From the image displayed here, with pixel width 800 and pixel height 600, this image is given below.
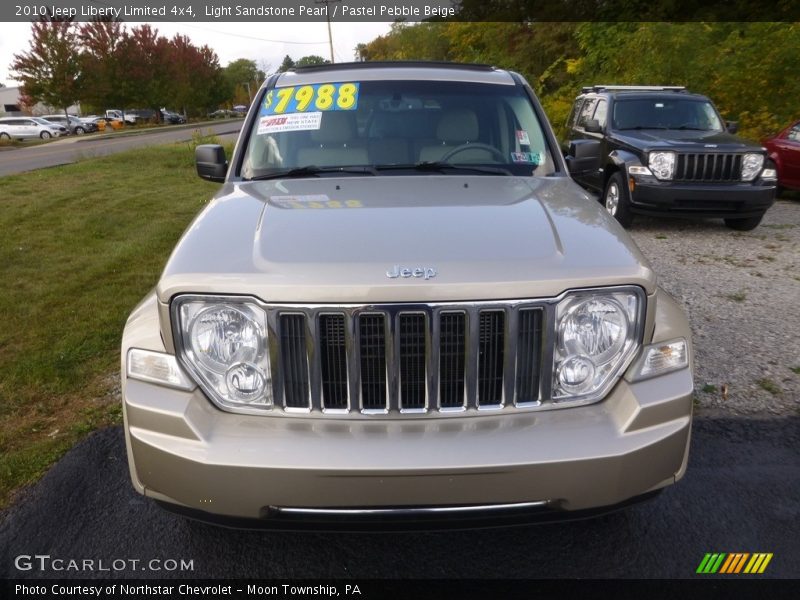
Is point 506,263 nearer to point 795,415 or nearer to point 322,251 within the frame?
point 322,251

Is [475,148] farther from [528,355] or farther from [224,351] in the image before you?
[224,351]

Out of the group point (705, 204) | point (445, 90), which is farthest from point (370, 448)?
point (705, 204)

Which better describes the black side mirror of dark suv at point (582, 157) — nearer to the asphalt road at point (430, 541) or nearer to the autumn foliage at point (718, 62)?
the asphalt road at point (430, 541)

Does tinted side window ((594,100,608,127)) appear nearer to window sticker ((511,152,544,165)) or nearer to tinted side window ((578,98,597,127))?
tinted side window ((578,98,597,127))

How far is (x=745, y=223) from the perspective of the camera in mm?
8812

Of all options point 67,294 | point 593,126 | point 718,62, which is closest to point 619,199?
point 593,126

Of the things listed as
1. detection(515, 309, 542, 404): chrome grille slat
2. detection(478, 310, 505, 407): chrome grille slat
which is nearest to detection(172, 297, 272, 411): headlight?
detection(478, 310, 505, 407): chrome grille slat

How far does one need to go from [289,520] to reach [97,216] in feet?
29.2

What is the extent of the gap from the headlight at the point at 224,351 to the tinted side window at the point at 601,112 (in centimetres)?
866

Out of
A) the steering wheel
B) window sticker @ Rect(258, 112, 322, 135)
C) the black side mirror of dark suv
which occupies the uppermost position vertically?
window sticker @ Rect(258, 112, 322, 135)

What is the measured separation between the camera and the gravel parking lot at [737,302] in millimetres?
4055

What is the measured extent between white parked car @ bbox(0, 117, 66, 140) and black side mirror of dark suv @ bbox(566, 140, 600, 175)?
1890 inches

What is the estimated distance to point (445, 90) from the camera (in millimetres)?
3719

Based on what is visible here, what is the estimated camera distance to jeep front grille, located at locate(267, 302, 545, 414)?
210 centimetres
